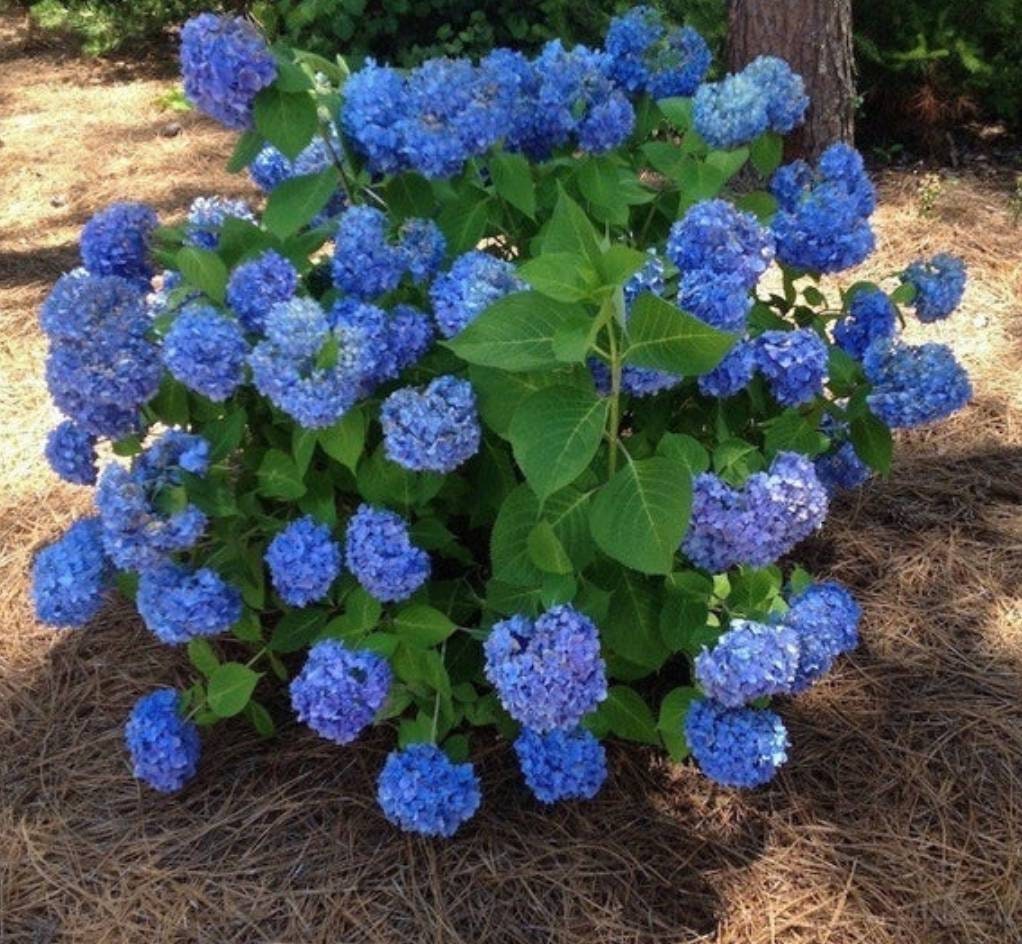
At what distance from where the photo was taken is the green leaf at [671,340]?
148 cm

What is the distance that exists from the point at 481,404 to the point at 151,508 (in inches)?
19.1

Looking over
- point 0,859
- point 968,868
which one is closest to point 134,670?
point 0,859

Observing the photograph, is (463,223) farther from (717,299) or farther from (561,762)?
(561,762)

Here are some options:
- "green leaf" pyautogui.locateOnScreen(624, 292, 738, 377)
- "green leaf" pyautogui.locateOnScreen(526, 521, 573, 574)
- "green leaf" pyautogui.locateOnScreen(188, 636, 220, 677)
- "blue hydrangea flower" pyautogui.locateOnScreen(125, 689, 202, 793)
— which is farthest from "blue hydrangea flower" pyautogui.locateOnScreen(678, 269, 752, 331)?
"blue hydrangea flower" pyautogui.locateOnScreen(125, 689, 202, 793)

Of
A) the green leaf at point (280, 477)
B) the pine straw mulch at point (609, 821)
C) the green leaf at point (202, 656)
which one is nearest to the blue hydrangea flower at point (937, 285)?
the pine straw mulch at point (609, 821)

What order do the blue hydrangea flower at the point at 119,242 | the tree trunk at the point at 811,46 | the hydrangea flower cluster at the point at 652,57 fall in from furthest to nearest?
the tree trunk at the point at 811,46 < the hydrangea flower cluster at the point at 652,57 < the blue hydrangea flower at the point at 119,242

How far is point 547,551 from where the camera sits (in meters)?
1.62

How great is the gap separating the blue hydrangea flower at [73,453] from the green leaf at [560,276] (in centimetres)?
84

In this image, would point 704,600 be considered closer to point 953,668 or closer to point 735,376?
point 735,376

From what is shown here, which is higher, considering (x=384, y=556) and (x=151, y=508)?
(x=151, y=508)

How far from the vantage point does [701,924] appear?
5.94 feet

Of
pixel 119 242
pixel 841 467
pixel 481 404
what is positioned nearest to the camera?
pixel 481 404

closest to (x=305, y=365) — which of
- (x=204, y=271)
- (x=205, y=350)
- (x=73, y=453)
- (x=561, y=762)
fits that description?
(x=205, y=350)

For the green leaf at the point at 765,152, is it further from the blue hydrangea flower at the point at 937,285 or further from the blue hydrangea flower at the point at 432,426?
the blue hydrangea flower at the point at 432,426
